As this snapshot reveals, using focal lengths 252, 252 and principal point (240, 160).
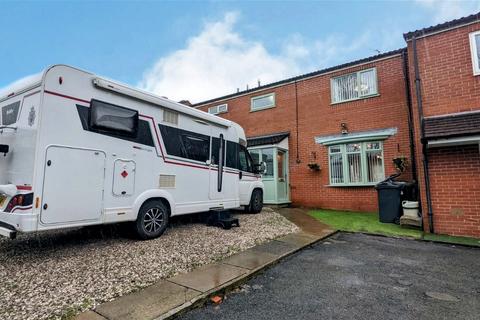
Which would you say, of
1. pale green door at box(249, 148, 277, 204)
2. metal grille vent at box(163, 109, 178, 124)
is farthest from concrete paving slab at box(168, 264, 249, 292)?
pale green door at box(249, 148, 277, 204)

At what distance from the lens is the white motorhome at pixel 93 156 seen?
3.88 m

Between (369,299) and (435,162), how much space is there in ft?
17.7

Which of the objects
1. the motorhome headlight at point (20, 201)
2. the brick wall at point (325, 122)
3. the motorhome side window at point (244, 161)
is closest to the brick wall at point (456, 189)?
the brick wall at point (325, 122)

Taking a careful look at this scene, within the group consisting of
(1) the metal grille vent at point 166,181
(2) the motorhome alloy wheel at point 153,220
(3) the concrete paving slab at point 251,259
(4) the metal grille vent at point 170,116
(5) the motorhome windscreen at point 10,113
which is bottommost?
(3) the concrete paving slab at point 251,259

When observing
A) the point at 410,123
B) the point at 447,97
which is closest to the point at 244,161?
the point at 447,97

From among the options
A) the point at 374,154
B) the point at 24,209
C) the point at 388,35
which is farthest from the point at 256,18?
the point at 24,209

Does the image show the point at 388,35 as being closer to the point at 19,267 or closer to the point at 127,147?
the point at 127,147

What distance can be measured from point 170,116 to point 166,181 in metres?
1.53

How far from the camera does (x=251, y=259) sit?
4.46m

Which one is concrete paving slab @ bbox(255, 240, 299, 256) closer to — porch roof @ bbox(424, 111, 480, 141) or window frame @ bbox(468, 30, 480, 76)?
porch roof @ bbox(424, 111, 480, 141)

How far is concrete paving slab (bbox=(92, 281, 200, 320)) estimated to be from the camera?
8.30 ft

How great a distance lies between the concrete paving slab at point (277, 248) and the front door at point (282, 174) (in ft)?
19.7

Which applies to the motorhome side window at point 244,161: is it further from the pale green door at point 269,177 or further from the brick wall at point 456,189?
the brick wall at point 456,189

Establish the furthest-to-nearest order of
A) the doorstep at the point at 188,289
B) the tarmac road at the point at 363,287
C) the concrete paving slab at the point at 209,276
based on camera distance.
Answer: the concrete paving slab at the point at 209,276, the tarmac road at the point at 363,287, the doorstep at the point at 188,289
